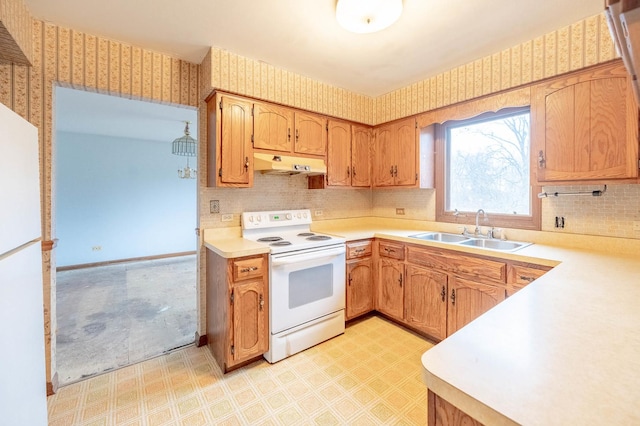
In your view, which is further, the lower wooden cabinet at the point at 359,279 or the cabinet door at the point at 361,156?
the cabinet door at the point at 361,156

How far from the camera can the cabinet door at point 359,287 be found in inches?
106

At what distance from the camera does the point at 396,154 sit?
3.10 meters

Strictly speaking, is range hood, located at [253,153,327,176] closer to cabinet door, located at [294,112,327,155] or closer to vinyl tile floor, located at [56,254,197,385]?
cabinet door, located at [294,112,327,155]

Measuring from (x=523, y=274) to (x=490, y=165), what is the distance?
4.04 feet

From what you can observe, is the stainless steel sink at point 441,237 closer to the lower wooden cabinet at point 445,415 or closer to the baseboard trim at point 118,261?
the lower wooden cabinet at point 445,415

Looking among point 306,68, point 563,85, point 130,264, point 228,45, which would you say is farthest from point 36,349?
point 130,264

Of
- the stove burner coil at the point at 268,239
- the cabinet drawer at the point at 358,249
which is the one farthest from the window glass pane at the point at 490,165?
the stove burner coil at the point at 268,239

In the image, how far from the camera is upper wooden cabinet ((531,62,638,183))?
1692 mm

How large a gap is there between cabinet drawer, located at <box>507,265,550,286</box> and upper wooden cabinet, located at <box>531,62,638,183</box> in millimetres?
685

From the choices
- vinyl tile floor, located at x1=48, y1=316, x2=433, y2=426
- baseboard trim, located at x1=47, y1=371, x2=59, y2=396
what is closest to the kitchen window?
vinyl tile floor, located at x1=48, y1=316, x2=433, y2=426

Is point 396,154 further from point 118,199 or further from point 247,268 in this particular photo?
point 118,199

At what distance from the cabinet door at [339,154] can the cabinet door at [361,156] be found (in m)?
0.07

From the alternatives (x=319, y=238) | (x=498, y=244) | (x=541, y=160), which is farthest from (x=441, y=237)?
(x=319, y=238)

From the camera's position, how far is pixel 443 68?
2566 millimetres
